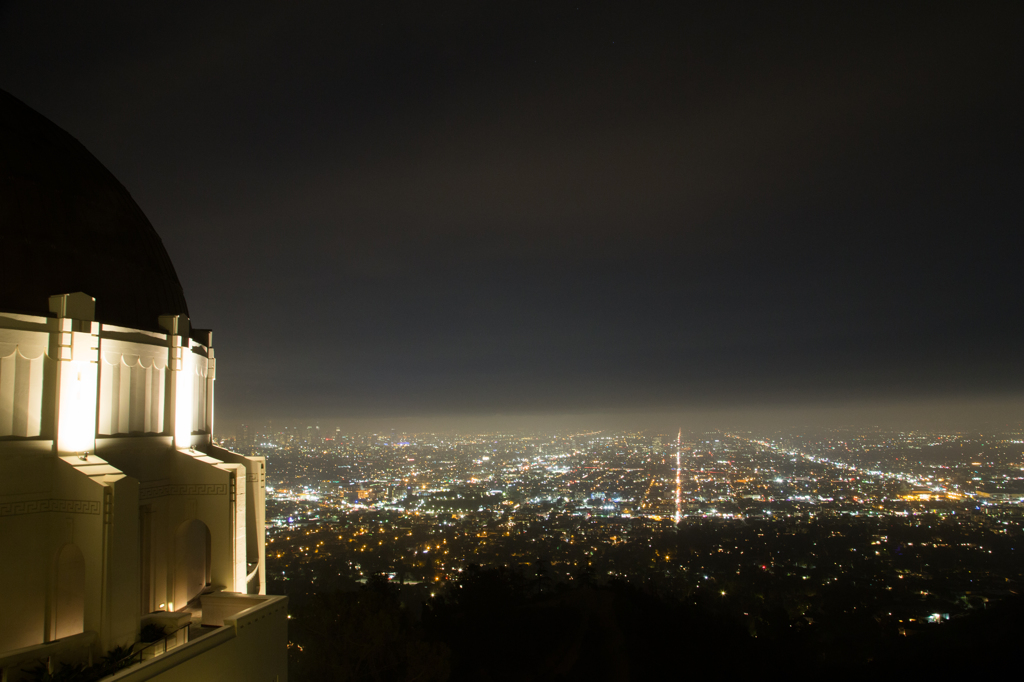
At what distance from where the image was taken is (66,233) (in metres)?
9.31

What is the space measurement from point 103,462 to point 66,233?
12.8ft

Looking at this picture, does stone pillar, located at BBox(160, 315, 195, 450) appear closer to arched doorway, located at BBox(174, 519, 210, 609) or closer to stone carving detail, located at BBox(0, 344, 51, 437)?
arched doorway, located at BBox(174, 519, 210, 609)

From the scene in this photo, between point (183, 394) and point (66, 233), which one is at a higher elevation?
point (66, 233)

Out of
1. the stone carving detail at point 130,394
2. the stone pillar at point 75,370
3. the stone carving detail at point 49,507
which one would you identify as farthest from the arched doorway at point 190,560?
the stone pillar at point 75,370

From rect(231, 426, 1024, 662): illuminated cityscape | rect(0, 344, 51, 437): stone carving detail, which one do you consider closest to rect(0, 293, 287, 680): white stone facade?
rect(0, 344, 51, 437): stone carving detail

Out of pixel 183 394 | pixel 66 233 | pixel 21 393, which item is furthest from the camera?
pixel 183 394

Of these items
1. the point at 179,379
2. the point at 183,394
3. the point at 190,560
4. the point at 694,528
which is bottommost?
the point at 694,528

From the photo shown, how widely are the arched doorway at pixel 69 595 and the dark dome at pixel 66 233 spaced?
12.0 ft

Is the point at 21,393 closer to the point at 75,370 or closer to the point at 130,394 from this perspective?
the point at 75,370

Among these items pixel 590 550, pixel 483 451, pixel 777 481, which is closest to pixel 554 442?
pixel 483 451

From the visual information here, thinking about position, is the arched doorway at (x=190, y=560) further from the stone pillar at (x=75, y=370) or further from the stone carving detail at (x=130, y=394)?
the stone pillar at (x=75, y=370)

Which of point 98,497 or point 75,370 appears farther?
point 75,370

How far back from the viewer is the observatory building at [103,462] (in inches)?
307

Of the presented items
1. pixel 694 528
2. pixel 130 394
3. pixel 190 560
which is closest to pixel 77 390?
pixel 130 394
